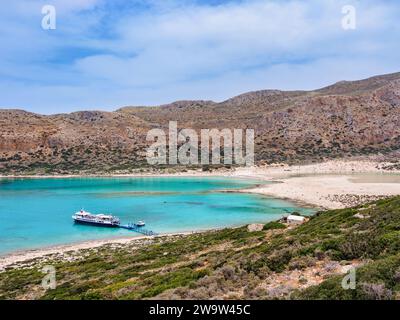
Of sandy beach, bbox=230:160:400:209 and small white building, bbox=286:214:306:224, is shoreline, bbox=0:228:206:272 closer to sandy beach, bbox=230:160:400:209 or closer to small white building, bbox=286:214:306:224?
small white building, bbox=286:214:306:224

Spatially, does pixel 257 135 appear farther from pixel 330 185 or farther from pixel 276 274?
pixel 276 274

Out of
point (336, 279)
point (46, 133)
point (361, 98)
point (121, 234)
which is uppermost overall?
point (361, 98)

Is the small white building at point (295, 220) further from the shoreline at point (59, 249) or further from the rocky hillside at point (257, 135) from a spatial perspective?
the rocky hillside at point (257, 135)

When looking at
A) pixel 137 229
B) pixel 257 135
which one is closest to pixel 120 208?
pixel 137 229
